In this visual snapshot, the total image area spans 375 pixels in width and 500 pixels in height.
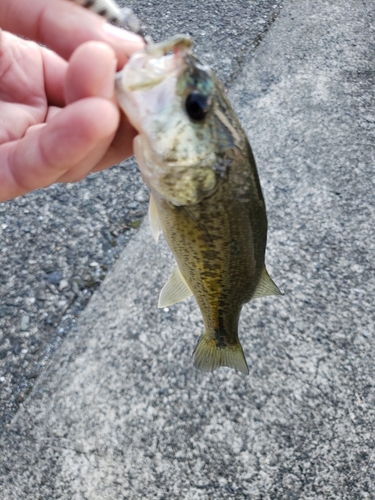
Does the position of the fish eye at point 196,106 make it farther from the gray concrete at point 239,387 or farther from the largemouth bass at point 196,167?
the gray concrete at point 239,387

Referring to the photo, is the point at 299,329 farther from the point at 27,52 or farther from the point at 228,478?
the point at 27,52

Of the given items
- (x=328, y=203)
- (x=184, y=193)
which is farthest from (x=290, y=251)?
(x=184, y=193)

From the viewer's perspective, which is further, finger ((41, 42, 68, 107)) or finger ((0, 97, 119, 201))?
finger ((41, 42, 68, 107))

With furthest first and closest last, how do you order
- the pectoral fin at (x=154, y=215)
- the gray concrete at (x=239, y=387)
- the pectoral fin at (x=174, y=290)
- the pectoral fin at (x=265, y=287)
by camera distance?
the gray concrete at (x=239, y=387)
the pectoral fin at (x=174, y=290)
the pectoral fin at (x=265, y=287)
the pectoral fin at (x=154, y=215)

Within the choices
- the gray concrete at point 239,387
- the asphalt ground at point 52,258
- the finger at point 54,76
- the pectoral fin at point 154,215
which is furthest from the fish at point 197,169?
the asphalt ground at point 52,258

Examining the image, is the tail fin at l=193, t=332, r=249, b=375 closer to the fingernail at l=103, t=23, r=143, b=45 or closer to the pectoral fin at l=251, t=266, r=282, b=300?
the pectoral fin at l=251, t=266, r=282, b=300

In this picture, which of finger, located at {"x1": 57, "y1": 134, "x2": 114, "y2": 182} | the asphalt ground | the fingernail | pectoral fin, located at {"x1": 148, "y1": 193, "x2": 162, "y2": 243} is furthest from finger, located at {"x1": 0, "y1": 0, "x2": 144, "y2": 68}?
the asphalt ground
